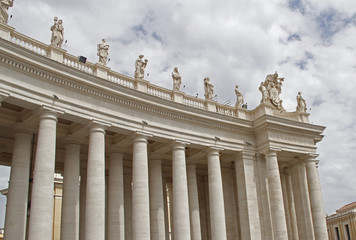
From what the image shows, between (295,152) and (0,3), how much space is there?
34.9m

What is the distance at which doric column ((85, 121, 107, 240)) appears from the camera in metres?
31.7

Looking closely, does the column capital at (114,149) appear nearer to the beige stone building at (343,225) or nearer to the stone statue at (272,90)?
the stone statue at (272,90)

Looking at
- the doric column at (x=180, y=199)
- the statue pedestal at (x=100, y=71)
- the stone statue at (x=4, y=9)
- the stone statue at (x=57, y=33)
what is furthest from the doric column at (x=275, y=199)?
the stone statue at (x=4, y=9)

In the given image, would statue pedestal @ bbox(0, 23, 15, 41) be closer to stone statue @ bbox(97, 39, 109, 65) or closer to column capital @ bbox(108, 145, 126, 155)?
stone statue @ bbox(97, 39, 109, 65)

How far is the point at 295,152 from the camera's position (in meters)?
47.0

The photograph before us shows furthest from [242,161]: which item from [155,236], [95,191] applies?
[95,191]

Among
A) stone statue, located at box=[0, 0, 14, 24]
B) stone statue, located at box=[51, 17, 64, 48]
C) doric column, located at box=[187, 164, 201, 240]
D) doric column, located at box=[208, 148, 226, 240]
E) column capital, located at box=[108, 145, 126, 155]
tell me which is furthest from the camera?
doric column, located at box=[187, 164, 201, 240]

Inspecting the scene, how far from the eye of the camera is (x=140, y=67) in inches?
1612

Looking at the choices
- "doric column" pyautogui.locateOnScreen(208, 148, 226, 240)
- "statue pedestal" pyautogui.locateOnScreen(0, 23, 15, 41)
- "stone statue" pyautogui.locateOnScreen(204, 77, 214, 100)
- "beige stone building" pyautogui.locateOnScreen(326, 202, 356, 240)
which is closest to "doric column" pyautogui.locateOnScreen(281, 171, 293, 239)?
"doric column" pyautogui.locateOnScreen(208, 148, 226, 240)

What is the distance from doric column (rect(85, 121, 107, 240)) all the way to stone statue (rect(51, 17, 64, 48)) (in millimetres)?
7903

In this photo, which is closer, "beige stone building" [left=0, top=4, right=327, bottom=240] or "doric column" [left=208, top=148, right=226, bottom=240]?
"beige stone building" [left=0, top=4, right=327, bottom=240]

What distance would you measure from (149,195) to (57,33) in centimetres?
1971

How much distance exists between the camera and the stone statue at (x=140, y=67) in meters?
40.5

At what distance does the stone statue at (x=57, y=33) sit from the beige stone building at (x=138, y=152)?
15cm
